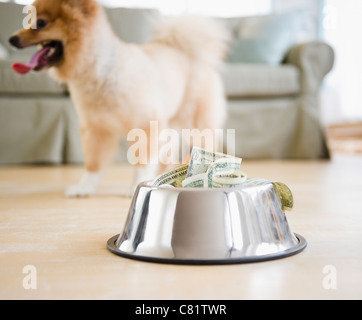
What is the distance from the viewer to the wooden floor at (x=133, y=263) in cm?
59

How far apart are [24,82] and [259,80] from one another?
1331 mm

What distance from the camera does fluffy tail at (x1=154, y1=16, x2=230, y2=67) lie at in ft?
6.35

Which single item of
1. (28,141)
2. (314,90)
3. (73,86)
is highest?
(73,86)

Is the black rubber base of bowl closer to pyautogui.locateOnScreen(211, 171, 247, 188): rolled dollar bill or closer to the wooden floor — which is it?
the wooden floor

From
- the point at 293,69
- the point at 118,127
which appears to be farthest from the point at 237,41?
the point at 118,127

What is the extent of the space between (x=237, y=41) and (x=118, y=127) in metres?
1.96

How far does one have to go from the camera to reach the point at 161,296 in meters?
0.58

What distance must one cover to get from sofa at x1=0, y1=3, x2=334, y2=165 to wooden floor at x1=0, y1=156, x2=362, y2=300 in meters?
1.17

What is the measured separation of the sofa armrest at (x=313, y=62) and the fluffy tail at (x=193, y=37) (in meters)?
1.01

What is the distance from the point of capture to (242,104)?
293cm

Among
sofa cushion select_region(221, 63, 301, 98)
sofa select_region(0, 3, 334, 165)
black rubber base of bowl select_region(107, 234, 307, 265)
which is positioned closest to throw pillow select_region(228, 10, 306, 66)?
sofa select_region(0, 3, 334, 165)

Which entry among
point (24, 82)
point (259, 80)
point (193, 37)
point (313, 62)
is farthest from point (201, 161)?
point (313, 62)
